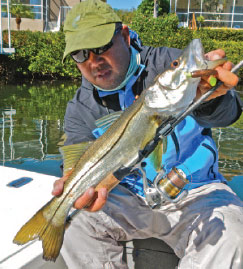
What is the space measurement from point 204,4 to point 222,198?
3315 cm

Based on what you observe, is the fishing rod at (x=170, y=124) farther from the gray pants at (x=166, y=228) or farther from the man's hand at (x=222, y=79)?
the gray pants at (x=166, y=228)

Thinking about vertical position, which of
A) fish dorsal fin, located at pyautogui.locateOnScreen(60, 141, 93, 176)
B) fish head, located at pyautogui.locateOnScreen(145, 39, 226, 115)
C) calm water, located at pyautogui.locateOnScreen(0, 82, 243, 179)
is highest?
fish head, located at pyautogui.locateOnScreen(145, 39, 226, 115)

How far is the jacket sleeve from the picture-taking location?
2.36m

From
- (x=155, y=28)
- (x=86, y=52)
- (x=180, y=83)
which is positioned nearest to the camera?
(x=180, y=83)

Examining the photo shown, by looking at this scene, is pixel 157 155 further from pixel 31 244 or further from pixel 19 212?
pixel 19 212

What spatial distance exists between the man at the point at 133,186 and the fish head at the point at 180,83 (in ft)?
0.49

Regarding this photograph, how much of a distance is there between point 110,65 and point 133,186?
115 cm

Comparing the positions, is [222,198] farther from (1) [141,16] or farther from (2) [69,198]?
(1) [141,16]

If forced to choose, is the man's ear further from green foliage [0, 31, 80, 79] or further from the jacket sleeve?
green foliage [0, 31, 80, 79]

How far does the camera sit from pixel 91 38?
2.84 m

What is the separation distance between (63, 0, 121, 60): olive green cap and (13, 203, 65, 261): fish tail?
1.44 meters

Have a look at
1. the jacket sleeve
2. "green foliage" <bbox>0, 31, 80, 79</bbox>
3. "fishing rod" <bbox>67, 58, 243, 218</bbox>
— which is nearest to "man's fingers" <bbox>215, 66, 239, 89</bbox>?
the jacket sleeve

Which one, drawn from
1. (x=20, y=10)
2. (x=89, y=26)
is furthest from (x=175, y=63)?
(x=20, y=10)

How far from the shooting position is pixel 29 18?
3391 centimetres
